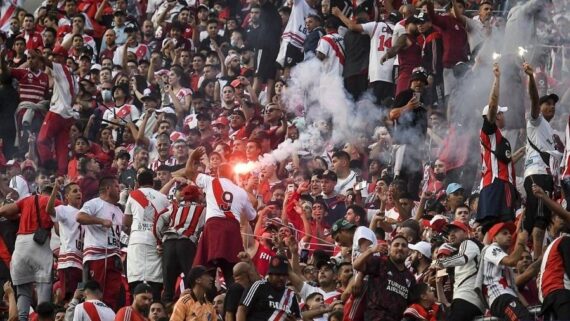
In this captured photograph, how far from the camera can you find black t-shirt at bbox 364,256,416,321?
1568 cm

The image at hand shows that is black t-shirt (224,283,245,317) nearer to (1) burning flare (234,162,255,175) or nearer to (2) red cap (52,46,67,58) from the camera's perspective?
(1) burning flare (234,162,255,175)

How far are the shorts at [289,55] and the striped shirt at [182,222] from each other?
692 centimetres

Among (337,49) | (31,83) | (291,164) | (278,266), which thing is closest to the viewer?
(278,266)

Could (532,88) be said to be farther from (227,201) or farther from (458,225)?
(227,201)

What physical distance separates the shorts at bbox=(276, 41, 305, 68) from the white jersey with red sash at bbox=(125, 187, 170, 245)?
666 cm

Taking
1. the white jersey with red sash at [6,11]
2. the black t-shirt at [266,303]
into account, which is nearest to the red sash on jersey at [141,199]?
the black t-shirt at [266,303]

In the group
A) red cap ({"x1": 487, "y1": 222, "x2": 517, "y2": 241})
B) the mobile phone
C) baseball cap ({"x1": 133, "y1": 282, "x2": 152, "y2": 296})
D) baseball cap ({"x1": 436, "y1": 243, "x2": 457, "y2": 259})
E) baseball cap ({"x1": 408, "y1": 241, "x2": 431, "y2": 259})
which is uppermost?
red cap ({"x1": 487, "y1": 222, "x2": 517, "y2": 241})

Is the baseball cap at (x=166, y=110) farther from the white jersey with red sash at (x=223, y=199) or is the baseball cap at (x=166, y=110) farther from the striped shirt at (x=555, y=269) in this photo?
the striped shirt at (x=555, y=269)

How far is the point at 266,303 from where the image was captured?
1598 centimetres

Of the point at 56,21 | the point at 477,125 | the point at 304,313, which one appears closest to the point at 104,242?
the point at 304,313

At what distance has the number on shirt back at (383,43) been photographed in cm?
2294

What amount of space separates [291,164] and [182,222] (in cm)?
359

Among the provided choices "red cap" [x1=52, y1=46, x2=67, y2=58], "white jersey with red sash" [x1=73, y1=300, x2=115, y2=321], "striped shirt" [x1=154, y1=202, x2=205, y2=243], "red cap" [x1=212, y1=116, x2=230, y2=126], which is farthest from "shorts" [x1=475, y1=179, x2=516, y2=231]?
"red cap" [x1=52, y1=46, x2=67, y2=58]

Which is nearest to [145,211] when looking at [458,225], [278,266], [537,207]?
[278,266]
